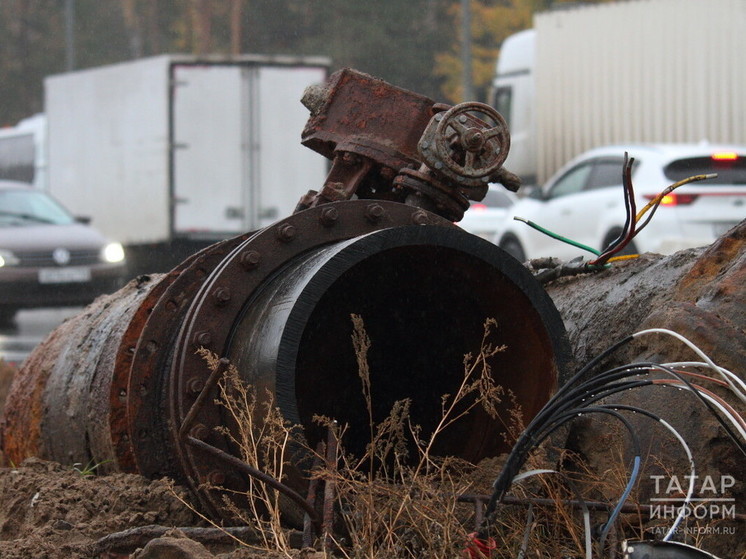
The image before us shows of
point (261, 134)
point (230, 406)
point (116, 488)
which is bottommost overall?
point (116, 488)

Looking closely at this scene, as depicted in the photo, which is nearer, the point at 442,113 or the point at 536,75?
the point at 442,113

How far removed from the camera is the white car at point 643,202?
42.9ft

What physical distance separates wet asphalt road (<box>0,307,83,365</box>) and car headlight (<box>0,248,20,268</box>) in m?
0.88

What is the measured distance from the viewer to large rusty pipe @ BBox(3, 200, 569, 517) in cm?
383

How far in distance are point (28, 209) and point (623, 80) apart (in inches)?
398

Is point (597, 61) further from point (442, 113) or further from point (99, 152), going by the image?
point (442, 113)

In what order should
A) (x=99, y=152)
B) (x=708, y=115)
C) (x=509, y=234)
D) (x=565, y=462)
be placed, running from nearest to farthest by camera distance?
(x=565, y=462), (x=509, y=234), (x=708, y=115), (x=99, y=152)

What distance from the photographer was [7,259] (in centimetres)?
1526

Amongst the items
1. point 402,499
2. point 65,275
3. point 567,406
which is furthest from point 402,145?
point 65,275

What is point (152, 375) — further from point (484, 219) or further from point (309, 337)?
point (484, 219)

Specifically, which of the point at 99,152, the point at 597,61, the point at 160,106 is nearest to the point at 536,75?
the point at 597,61

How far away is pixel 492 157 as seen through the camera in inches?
175

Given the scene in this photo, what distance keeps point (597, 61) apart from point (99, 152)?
30.4ft

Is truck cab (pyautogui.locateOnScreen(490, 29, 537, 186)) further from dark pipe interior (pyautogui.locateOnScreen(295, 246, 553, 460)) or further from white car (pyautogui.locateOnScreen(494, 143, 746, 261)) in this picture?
dark pipe interior (pyautogui.locateOnScreen(295, 246, 553, 460))
